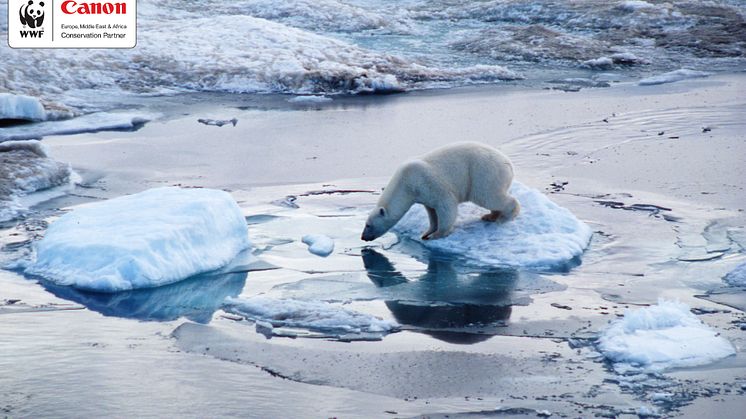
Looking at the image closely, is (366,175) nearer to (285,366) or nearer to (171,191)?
(171,191)

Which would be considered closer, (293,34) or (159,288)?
(159,288)

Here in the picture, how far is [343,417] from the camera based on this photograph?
227 inches

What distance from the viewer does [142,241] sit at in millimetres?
8453

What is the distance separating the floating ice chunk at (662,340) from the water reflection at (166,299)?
117 inches

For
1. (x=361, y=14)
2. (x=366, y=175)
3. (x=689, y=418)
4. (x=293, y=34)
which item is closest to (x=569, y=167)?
(x=366, y=175)

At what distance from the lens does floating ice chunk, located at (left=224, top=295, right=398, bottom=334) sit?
7.23 m

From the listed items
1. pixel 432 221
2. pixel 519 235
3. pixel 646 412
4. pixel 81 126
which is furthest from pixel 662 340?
pixel 81 126

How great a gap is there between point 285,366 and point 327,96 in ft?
40.0

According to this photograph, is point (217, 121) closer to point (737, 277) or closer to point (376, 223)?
point (376, 223)

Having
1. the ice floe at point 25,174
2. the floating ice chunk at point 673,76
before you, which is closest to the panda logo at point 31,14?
the ice floe at point 25,174

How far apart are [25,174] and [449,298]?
19.7 ft

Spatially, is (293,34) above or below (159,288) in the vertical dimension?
above

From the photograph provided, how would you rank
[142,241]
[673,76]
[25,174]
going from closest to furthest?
[142,241], [25,174], [673,76]

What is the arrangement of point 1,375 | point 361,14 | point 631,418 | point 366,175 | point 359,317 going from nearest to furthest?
point 631,418 < point 1,375 < point 359,317 < point 366,175 < point 361,14
